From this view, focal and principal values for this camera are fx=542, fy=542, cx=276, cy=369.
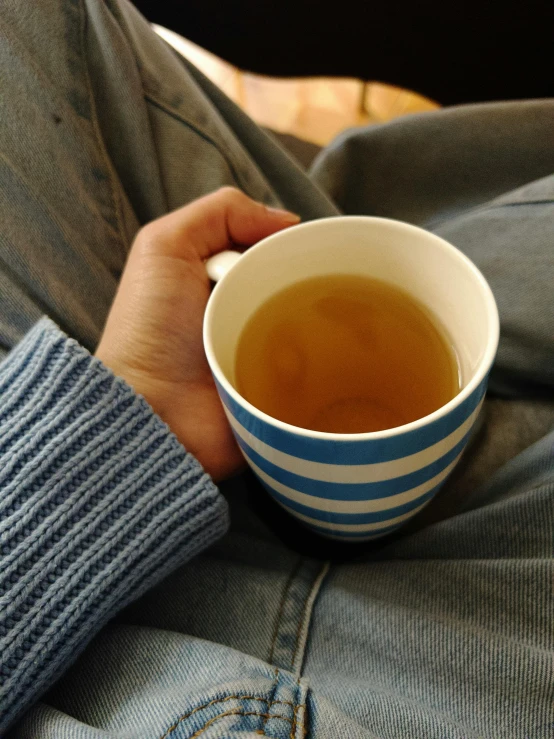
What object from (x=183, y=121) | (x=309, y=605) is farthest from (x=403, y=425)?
(x=183, y=121)

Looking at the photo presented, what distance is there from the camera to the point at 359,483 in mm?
352

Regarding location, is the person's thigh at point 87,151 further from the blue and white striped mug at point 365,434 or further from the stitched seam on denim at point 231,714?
the stitched seam on denim at point 231,714

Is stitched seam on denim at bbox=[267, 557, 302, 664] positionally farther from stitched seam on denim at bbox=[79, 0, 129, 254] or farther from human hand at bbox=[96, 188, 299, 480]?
stitched seam on denim at bbox=[79, 0, 129, 254]

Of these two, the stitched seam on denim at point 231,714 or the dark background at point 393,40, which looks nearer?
the stitched seam on denim at point 231,714

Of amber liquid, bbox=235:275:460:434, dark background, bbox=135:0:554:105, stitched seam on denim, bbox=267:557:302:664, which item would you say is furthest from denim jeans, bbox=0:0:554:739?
dark background, bbox=135:0:554:105

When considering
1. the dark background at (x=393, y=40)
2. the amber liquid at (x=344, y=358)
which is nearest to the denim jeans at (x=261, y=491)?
the amber liquid at (x=344, y=358)

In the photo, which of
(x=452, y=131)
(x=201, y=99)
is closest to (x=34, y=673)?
(x=201, y=99)

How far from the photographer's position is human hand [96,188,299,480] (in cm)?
49

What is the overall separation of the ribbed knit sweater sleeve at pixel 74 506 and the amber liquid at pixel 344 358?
10cm

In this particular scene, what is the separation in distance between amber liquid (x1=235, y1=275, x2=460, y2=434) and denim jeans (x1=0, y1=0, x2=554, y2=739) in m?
0.10

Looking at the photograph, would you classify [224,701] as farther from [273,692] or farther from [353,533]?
[353,533]

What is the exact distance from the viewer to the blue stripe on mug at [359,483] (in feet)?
1.17

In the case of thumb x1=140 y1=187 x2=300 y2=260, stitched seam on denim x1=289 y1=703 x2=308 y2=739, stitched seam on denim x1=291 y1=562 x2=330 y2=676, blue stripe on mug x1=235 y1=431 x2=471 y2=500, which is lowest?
stitched seam on denim x1=291 y1=562 x2=330 y2=676

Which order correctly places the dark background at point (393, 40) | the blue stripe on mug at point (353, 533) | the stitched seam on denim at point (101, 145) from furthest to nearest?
the dark background at point (393, 40), the stitched seam on denim at point (101, 145), the blue stripe on mug at point (353, 533)
